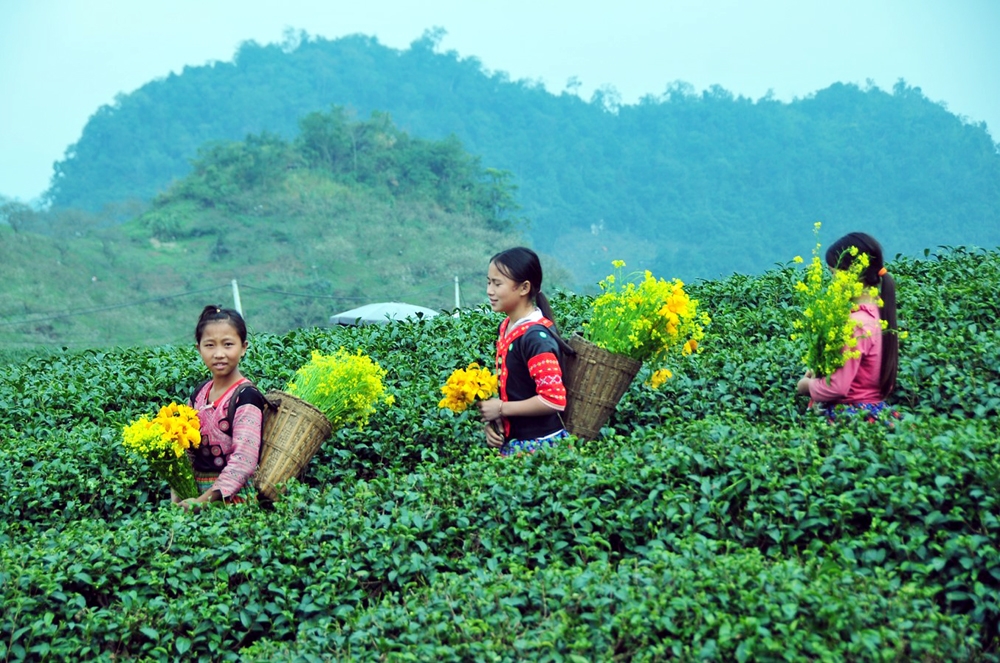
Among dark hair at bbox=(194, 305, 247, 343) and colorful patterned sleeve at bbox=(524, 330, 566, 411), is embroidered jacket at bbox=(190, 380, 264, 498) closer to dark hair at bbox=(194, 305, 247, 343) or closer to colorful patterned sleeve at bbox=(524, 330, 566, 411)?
dark hair at bbox=(194, 305, 247, 343)

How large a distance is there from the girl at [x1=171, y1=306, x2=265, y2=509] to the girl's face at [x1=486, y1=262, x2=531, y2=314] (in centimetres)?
97

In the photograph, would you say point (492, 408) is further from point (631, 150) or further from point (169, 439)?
point (631, 150)

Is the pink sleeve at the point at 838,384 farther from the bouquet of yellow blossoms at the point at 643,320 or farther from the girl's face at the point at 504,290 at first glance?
the girl's face at the point at 504,290

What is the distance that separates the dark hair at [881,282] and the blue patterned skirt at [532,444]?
1228 mm

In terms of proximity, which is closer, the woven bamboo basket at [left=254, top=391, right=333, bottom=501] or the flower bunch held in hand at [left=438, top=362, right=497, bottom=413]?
the flower bunch held in hand at [left=438, top=362, right=497, bottom=413]

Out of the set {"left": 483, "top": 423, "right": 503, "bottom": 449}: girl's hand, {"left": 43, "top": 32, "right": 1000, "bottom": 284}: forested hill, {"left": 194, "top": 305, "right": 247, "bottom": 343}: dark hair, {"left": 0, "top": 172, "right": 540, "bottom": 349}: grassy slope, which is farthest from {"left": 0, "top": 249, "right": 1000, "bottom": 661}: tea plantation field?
{"left": 43, "top": 32, "right": 1000, "bottom": 284}: forested hill

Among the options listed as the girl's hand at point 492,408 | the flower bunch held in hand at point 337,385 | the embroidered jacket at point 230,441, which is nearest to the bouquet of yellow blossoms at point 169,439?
the embroidered jacket at point 230,441

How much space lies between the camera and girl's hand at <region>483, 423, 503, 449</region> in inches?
158

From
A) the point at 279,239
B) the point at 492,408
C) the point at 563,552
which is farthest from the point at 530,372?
the point at 279,239

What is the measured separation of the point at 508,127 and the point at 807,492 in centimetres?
7227

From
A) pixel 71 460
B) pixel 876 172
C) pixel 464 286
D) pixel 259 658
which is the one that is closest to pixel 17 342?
pixel 464 286

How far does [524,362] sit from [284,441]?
0.96 m

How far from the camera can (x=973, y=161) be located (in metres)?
57.8

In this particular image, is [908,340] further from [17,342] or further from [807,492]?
[17,342]
